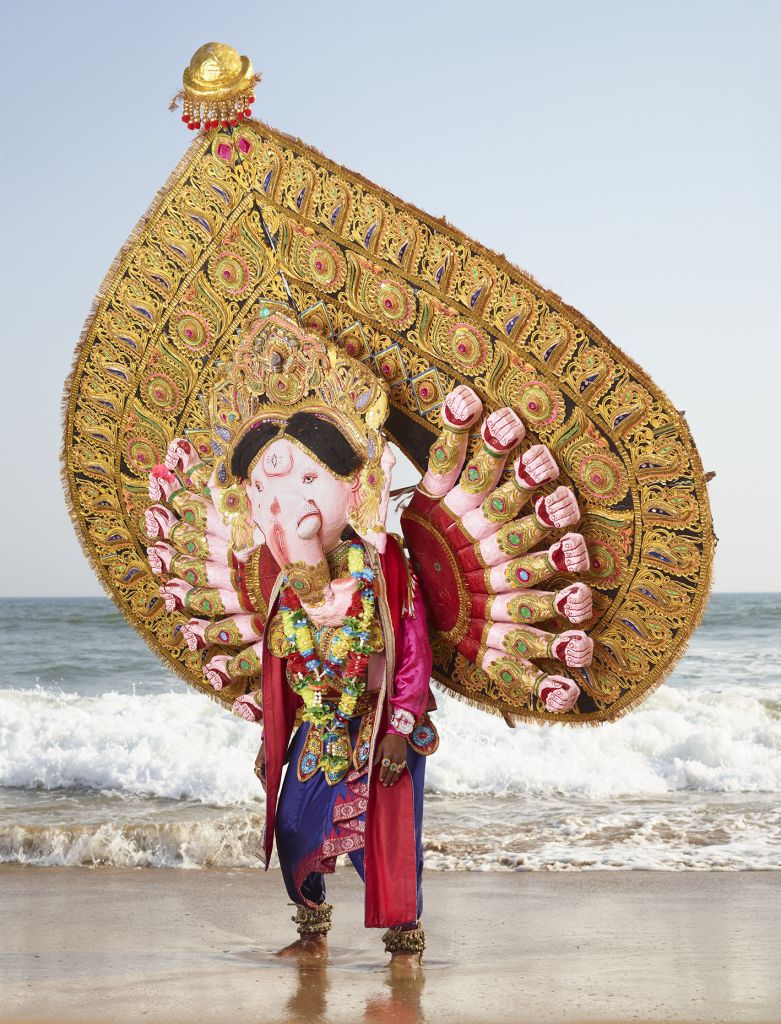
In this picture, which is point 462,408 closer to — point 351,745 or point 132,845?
point 351,745

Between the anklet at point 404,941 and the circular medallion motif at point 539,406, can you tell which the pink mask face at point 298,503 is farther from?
the anklet at point 404,941

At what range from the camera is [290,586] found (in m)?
4.24

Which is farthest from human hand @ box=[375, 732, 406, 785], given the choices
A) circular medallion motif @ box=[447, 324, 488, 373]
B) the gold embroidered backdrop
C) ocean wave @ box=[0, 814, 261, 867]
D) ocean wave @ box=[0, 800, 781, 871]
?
ocean wave @ box=[0, 814, 261, 867]

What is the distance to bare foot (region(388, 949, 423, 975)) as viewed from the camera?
4.24 meters

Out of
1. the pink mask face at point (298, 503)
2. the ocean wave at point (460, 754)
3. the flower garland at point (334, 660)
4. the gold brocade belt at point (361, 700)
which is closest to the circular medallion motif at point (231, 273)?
the pink mask face at point (298, 503)

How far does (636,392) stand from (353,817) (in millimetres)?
1794

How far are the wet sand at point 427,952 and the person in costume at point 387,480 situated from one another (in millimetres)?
358

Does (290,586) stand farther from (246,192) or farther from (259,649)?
(246,192)

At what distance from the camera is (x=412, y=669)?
13.6ft

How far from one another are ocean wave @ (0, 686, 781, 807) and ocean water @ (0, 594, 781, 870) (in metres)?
0.02

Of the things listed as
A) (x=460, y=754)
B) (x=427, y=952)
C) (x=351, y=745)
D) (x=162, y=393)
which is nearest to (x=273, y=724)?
(x=351, y=745)

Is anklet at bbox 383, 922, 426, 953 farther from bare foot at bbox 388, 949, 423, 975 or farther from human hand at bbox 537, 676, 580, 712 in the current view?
human hand at bbox 537, 676, 580, 712

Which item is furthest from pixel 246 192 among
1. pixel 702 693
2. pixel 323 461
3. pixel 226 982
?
pixel 702 693

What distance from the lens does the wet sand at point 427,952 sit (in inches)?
150
